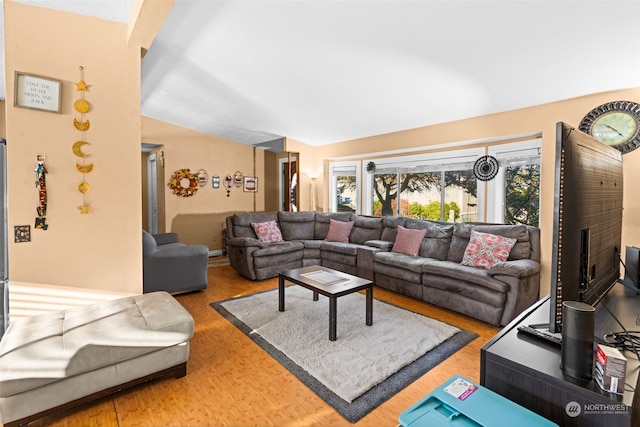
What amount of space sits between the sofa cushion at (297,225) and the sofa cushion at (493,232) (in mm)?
2527

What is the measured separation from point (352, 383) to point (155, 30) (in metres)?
2.98

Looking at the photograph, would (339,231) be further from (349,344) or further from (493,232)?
(349,344)

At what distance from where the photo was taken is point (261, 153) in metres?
7.16

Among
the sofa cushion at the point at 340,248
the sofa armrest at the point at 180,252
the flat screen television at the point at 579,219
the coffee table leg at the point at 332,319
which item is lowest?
the coffee table leg at the point at 332,319

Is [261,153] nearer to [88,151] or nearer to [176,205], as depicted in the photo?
[176,205]

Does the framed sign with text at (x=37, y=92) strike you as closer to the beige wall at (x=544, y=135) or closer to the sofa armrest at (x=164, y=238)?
the sofa armrest at (x=164, y=238)

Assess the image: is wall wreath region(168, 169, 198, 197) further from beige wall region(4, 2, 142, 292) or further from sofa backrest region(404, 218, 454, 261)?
sofa backrest region(404, 218, 454, 261)

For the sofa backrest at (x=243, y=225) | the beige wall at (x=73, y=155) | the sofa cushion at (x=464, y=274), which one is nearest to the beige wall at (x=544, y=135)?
the sofa cushion at (x=464, y=274)

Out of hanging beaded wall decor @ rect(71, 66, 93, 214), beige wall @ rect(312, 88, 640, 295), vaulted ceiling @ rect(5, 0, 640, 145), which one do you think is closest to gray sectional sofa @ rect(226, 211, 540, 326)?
beige wall @ rect(312, 88, 640, 295)

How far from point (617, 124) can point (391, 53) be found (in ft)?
7.22

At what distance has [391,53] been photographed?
279 cm

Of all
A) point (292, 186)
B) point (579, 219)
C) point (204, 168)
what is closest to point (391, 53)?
point (579, 219)

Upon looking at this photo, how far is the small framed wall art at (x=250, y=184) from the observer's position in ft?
22.7

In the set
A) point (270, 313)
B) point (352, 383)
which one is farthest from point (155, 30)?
point (352, 383)
